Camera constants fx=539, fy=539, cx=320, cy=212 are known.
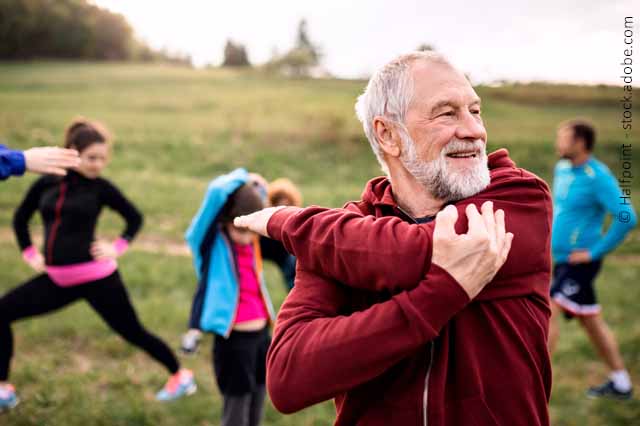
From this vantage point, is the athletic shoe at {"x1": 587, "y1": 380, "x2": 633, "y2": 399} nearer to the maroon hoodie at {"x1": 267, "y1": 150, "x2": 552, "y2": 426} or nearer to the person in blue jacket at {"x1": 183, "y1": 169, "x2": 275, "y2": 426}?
the person in blue jacket at {"x1": 183, "y1": 169, "x2": 275, "y2": 426}

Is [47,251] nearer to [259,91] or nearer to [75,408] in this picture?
[75,408]

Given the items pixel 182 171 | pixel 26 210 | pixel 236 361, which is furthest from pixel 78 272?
pixel 182 171

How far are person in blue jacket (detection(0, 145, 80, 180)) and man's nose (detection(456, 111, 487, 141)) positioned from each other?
2264mm

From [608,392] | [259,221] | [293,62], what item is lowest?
[608,392]

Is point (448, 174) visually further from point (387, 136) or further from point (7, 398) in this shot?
point (7, 398)

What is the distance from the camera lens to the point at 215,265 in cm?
365

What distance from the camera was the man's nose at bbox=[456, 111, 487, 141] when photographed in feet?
5.65

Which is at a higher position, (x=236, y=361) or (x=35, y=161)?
(x=35, y=161)

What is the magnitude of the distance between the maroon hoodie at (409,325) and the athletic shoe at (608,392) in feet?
13.5

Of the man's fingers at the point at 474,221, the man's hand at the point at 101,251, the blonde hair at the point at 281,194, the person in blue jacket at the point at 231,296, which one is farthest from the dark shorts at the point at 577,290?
the man's fingers at the point at 474,221

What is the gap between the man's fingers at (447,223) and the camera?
54.2 inches

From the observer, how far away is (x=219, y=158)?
645 inches

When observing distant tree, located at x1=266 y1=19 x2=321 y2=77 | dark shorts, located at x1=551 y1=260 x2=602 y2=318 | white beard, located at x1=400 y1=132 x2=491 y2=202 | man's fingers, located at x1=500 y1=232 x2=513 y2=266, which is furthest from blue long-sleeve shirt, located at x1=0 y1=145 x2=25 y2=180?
distant tree, located at x1=266 y1=19 x2=321 y2=77

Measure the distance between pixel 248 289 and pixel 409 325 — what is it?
2.50m
